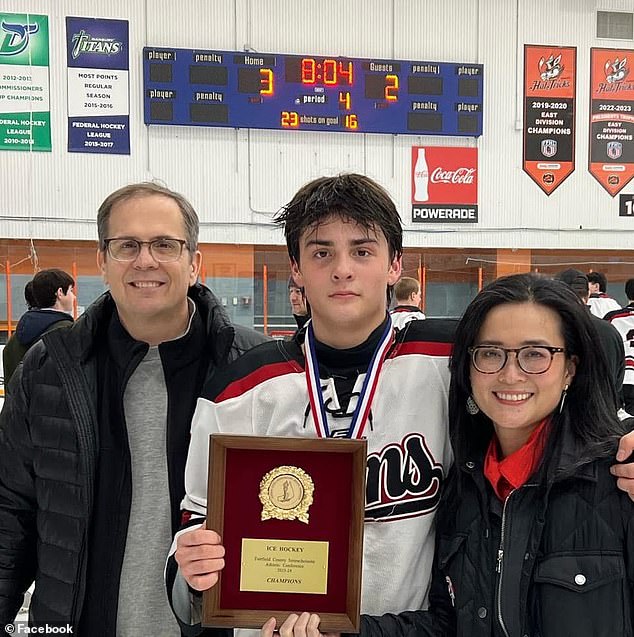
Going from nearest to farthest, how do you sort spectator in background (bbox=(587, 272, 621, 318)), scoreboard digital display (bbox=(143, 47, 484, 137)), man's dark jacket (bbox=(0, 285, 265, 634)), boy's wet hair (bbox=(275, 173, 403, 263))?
boy's wet hair (bbox=(275, 173, 403, 263)), man's dark jacket (bbox=(0, 285, 265, 634)), spectator in background (bbox=(587, 272, 621, 318)), scoreboard digital display (bbox=(143, 47, 484, 137))

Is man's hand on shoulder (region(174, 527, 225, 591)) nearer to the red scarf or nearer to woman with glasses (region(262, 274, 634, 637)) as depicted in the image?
woman with glasses (region(262, 274, 634, 637))

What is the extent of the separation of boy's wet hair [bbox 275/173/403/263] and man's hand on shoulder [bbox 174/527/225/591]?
615 millimetres

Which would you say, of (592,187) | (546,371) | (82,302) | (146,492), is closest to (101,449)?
(146,492)

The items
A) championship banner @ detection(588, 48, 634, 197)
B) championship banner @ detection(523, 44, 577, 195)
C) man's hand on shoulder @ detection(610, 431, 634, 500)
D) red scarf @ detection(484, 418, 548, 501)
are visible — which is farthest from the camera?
championship banner @ detection(588, 48, 634, 197)

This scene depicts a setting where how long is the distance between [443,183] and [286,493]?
9.41 meters

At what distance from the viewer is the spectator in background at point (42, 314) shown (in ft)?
13.7

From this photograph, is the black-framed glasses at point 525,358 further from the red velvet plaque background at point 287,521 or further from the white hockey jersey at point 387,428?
the red velvet plaque background at point 287,521

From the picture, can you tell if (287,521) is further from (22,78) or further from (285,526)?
(22,78)

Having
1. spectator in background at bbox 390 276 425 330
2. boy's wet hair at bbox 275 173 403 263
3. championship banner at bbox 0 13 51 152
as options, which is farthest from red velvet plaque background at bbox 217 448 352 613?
championship banner at bbox 0 13 51 152

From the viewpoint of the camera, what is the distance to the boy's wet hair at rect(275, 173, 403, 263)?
1.48 metres

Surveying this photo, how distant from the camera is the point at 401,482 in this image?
4.67ft

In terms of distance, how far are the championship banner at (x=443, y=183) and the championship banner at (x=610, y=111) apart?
201cm

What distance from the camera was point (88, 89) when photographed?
949cm

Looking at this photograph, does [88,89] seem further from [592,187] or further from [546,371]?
[546,371]
